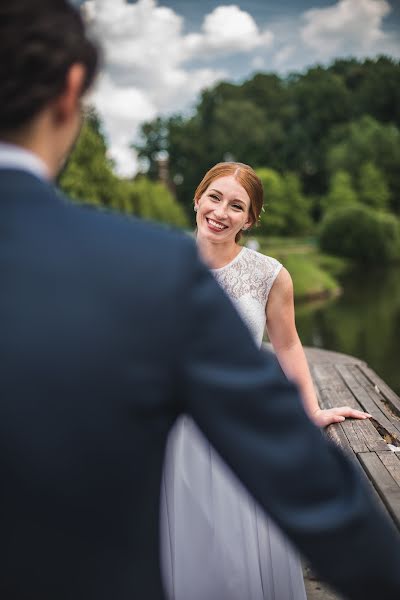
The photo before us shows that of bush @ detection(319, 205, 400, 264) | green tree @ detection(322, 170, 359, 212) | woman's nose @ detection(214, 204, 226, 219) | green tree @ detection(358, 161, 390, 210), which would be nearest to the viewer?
woman's nose @ detection(214, 204, 226, 219)

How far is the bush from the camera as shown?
34500 millimetres

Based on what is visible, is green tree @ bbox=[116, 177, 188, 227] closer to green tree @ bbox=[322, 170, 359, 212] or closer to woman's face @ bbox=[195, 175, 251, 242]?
green tree @ bbox=[322, 170, 359, 212]

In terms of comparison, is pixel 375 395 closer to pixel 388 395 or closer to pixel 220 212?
pixel 388 395

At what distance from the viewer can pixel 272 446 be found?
72 centimetres

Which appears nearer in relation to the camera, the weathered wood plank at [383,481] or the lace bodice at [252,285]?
the weathered wood plank at [383,481]

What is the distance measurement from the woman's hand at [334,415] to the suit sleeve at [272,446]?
2.38 metres

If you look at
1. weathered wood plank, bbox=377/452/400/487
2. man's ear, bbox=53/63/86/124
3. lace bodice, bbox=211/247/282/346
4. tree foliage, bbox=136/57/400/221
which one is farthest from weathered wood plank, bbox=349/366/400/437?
tree foliage, bbox=136/57/400/221

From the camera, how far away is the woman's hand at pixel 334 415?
3.14 meters

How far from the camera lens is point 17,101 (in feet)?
2.36

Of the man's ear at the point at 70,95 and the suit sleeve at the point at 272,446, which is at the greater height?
the man's ear at the point at 70,95

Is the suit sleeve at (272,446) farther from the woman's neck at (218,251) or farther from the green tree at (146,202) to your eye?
the green tree at (146,202)

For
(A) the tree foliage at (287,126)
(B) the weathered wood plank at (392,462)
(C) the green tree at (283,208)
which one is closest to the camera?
(B) the weathered wood plank at (392,462)

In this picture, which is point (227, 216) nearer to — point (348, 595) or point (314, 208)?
point (348, 595)

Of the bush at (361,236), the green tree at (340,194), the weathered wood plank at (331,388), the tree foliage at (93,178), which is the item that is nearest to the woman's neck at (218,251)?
the weathered wood plank at (331,388)
